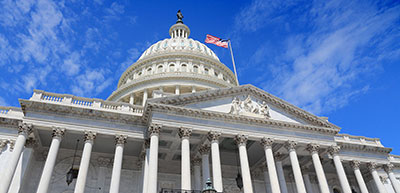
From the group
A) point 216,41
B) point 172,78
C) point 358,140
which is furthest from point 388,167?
point 172,78

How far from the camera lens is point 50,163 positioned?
2222 cm

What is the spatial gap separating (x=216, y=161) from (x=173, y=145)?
240 inches

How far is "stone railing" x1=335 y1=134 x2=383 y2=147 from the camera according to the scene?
33.7 meters

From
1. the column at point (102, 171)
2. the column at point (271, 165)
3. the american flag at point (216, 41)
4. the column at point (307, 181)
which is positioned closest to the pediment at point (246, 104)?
the column at point (271, 165)

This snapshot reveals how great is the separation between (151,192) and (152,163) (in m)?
2.26

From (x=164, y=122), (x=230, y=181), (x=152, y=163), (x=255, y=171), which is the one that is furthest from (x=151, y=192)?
(x=255, y=171)

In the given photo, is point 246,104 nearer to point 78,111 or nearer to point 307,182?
point 307,182

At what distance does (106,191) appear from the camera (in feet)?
89.8

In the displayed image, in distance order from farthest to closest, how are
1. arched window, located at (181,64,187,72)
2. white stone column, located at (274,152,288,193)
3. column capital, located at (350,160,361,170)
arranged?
arched window, located at (181,64,187,72) < column capital, located at (350,160,361,170) < white stone column, located at (274,152,288,193)

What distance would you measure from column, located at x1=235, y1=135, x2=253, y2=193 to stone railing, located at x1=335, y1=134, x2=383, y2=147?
14.0 m

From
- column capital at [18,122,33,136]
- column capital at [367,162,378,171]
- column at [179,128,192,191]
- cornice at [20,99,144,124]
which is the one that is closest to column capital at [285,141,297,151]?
column at [179,128,192,191]

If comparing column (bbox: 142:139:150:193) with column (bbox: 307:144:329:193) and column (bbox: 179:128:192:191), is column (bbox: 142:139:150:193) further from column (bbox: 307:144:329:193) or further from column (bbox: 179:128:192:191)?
column (bbox: 307:144:329:193)

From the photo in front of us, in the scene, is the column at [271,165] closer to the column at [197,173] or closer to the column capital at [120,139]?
the column at [197,173]

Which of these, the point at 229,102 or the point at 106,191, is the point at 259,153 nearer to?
the point at 229,102
